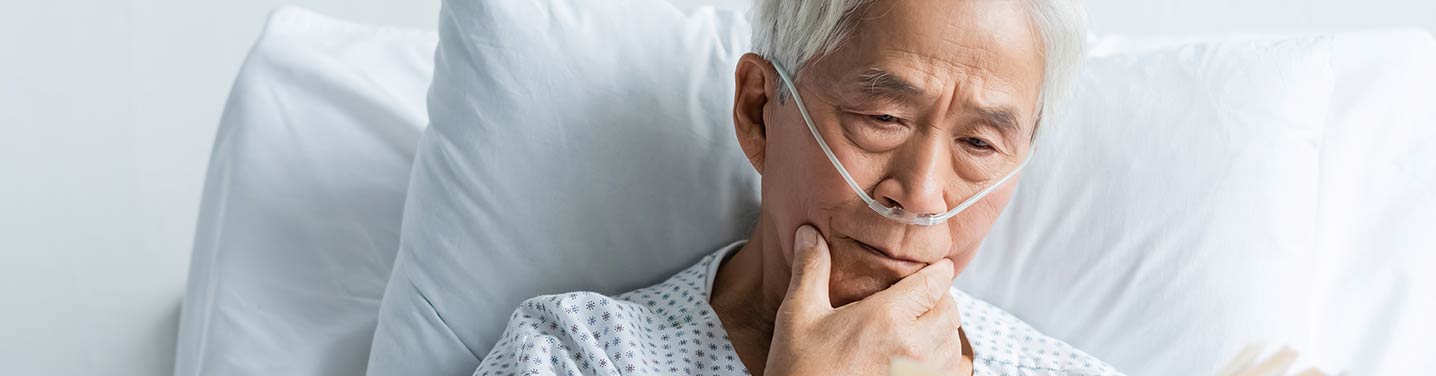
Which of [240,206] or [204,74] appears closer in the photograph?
[240,206]

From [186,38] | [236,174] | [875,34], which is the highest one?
[875,34]

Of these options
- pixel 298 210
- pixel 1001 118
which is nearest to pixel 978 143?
pixel 1001 118

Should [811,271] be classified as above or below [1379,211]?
below

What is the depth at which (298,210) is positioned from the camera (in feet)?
6.90

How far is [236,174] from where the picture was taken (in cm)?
210

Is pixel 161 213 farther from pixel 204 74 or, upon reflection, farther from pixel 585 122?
pixel 585 122

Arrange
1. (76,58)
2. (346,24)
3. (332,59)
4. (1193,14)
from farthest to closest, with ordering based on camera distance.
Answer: (1193,14)
(76,58)
(346,24)
(332,59)

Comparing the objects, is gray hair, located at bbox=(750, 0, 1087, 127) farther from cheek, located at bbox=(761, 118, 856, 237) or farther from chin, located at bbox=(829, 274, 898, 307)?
chin, located at bbox=(829, 274, 898, 307)

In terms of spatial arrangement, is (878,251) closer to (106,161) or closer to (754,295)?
(754,295)

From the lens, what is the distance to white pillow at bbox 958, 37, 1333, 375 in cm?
195

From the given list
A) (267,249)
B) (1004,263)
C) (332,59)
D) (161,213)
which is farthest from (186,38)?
(1004,263)

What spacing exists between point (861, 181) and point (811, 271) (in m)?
0.12

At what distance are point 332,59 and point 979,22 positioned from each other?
1.20 metres

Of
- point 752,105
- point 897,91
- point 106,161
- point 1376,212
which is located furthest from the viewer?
point 106,161
